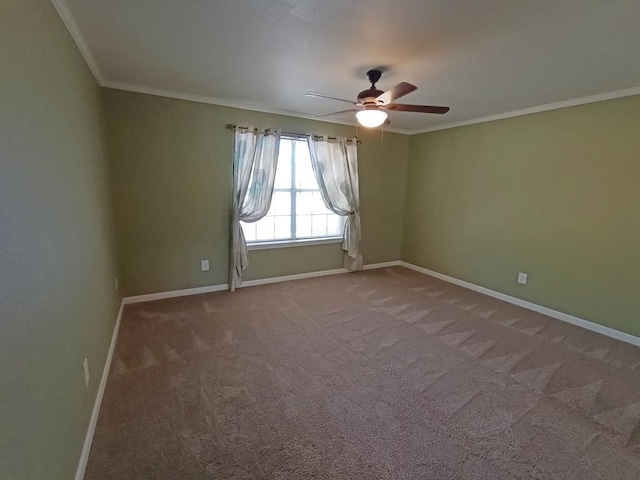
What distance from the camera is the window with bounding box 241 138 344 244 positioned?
414cm

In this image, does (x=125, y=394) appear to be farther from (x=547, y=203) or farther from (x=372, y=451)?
(x=547, y=203)

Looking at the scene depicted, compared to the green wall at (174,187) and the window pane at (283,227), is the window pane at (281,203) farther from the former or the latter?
the green wall at (174,187)

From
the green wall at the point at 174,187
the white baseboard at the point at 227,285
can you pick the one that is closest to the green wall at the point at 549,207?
the white baseboard at the point at 227,285

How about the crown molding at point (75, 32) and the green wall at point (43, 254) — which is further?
the crown molding at point (75, 32)

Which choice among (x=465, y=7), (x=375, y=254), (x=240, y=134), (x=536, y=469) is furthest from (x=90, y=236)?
(x=375, y=254)

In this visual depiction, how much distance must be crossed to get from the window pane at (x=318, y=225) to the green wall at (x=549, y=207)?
175cm

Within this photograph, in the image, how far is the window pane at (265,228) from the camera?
4.16m

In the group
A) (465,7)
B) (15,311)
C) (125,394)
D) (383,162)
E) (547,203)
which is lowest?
(125,394)

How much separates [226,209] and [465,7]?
311cm

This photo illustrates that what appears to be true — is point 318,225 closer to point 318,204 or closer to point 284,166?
point 318,204

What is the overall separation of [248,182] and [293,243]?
1.09 m

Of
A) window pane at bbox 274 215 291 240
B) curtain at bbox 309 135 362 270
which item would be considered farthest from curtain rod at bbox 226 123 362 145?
window pane at bbox 274 215 291 240

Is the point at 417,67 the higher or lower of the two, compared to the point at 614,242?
higher

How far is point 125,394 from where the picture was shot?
2.02 meters
